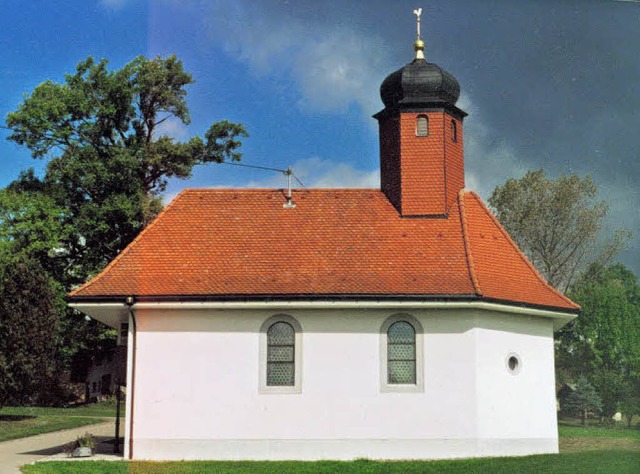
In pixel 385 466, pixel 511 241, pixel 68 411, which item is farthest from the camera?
pixel 68 411

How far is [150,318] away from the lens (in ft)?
56.2

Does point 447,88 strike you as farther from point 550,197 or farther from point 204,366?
point 550,197

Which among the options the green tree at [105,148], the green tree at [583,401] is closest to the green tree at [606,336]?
the green tree at [583,401]

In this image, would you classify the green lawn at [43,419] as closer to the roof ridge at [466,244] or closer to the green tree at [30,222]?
the green tree at [30,222]

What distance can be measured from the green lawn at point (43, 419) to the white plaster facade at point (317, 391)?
7418 mm

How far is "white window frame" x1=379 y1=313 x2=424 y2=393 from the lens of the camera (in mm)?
16844

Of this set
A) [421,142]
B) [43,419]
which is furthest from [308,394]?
[43,419]

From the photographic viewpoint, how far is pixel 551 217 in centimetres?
3750

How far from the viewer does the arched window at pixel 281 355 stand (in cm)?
1695

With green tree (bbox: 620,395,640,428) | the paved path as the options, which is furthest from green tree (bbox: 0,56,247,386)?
green tree (bbox: 620,395,640,428)

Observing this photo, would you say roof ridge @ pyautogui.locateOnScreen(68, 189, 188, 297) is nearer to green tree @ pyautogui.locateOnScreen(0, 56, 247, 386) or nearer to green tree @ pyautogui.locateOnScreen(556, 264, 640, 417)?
green tree @ pyautogui.locateOnScreen(0, 56, 247, 386)

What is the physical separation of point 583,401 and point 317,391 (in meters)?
24.5

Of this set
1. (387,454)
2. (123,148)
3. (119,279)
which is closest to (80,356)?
(123,148)

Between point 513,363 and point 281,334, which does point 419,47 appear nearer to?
point 513,363
